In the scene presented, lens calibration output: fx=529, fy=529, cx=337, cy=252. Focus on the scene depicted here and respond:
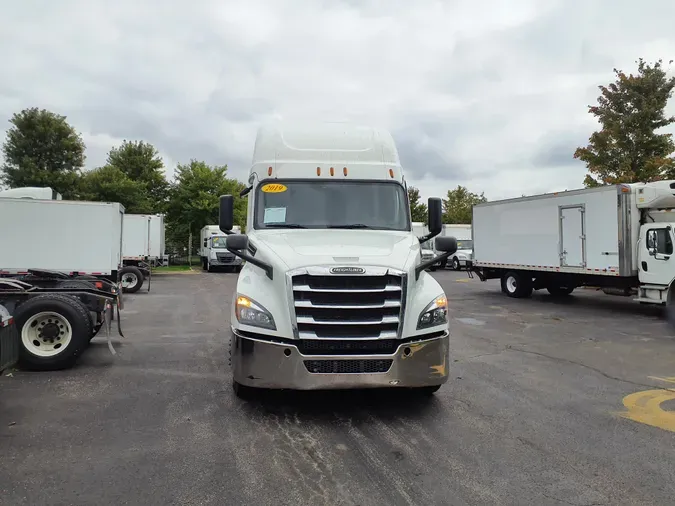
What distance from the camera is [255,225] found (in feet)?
21.2

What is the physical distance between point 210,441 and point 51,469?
3.96ft

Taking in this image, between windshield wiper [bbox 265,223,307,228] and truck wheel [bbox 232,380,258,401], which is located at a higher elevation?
windshield wiper [bbox 265,223,307,228]

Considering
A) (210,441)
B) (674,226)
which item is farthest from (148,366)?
(674,226)

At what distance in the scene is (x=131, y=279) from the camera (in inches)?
763

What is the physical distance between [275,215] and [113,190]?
3418 cm

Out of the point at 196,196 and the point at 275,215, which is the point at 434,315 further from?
the point at 196,196

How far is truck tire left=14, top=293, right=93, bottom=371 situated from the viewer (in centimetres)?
719

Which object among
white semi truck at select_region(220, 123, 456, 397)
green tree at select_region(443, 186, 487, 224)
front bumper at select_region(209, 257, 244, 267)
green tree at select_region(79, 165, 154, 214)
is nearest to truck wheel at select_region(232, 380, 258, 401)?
white semi truck at select_region(220, 123, 456, 397)

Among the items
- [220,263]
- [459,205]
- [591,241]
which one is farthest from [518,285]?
[459,205]

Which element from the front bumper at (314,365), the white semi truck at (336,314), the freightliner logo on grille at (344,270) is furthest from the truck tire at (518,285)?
the freightliner logo on grille at (344,270)

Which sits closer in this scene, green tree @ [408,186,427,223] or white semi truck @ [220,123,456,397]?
white semi truck @ [220,123,456,397]

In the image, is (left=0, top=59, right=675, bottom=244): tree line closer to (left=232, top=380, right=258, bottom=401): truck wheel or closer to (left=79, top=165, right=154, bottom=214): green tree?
(left=79, top=165, right=154, bottom=214): green tree

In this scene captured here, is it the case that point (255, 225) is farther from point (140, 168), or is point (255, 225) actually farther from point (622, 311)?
point (140, 168)

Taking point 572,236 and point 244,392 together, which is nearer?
point 244,392
